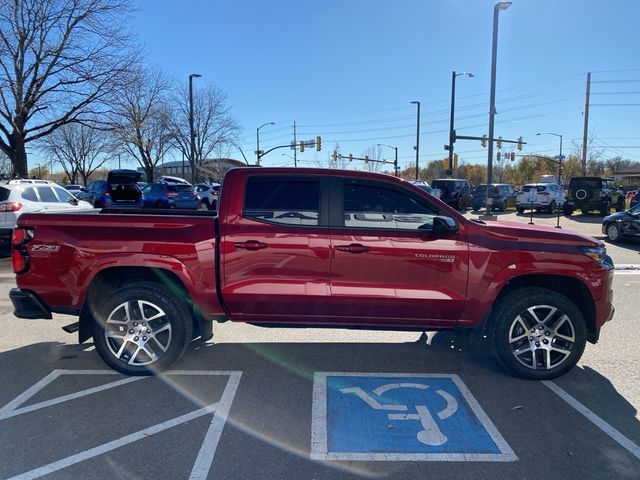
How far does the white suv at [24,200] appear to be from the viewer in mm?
9969

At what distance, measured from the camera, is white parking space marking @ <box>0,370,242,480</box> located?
2.87 meters

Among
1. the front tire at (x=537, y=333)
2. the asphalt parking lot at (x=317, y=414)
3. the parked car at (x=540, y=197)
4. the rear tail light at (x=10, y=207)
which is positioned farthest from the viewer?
the parked car at (x=540, y=197)

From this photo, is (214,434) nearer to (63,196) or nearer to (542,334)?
(542,334)

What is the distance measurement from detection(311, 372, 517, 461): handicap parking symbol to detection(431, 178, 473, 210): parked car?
2452 cm

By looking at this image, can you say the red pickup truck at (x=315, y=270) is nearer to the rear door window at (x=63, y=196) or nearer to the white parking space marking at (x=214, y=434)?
the white parking space marking at (x=214, y=434)

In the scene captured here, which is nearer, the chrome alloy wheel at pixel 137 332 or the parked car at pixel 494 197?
the chrome alloy wheel at pixel 137 332

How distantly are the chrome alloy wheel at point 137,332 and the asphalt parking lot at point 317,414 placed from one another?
8.5 inches

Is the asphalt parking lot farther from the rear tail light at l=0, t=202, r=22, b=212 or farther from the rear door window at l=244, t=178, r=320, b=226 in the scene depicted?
the rear tail light at l=0, t=202, r=22, b=212

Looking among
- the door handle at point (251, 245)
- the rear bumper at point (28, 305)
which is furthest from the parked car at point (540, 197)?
the rear bumper at point (28, 305)

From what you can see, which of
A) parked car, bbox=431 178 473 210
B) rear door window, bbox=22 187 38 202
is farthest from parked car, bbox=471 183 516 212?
rear door window, bbox=22 187 38 202

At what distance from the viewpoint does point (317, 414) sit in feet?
11.6

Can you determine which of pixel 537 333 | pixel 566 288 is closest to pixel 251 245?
pixel 537 333

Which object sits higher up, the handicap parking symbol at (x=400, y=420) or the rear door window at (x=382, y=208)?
the rear door window at (x=382, y=208)

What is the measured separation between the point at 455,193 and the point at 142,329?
25992 millimetres
